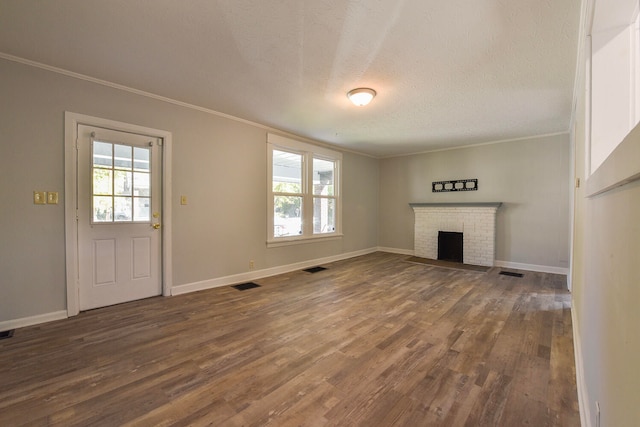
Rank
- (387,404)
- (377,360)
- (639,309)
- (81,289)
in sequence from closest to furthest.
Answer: (639,309), (387,404), (377,360), (81,289)

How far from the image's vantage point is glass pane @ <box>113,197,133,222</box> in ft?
10.3

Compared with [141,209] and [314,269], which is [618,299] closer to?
[141,209]

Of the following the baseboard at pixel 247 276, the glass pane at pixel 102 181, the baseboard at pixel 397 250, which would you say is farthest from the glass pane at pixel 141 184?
the baseboard at pixel 397 250

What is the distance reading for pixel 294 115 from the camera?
12.8 feet

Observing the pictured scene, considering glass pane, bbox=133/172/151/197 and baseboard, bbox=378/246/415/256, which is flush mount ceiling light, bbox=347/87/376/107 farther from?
baseboard, bbox=378/246/415/256

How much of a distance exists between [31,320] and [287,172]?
12.0 feet

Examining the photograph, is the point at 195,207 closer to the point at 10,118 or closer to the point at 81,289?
the point at 81,289

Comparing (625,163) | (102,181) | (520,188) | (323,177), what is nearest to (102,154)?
(102,181)

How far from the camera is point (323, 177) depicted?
5734mm

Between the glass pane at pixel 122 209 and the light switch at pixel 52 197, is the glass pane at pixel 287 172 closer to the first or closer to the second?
the glass pane at pixel 122 209

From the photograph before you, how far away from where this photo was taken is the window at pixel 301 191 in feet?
15.4

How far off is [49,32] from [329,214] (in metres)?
4.63

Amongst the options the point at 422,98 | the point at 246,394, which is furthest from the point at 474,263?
the point at 246,394

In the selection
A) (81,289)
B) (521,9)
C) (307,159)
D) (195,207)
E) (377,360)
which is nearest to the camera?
(521,9)
